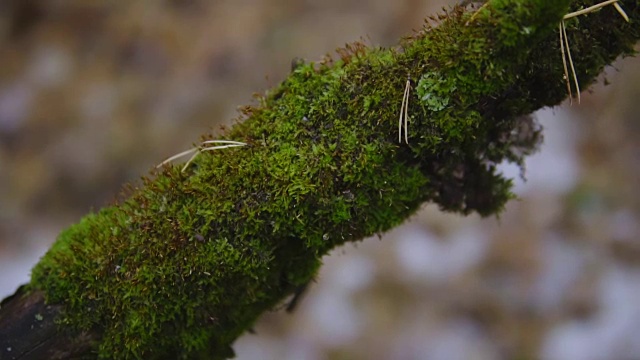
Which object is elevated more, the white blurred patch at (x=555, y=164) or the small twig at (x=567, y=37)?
the white blurred patch at (x=555, y=164)

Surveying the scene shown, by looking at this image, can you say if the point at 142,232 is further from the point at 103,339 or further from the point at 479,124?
the point at 479,124

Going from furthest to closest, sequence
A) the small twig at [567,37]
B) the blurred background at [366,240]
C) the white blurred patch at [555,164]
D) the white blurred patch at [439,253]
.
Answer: the white blurred patch at [555,164]
the white blurred patch at [439,253]
the blurred background at [366,240]
the small twig at [567,37]

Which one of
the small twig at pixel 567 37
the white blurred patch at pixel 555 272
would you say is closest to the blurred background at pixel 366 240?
the white blurred patch at pixel 555 272

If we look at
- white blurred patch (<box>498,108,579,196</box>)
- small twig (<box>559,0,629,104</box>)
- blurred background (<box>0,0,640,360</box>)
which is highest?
white blurred patch (<box>498,108,579,196</box>)

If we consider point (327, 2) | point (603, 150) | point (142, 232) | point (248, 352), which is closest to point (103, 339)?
point (142, 232)

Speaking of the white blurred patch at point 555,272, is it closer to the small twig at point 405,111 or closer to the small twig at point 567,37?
the small twig at point 567,37

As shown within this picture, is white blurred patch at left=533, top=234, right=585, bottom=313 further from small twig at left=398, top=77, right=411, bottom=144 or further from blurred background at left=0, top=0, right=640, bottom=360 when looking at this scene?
small twig at left=398, top=77, right=411, bottom=144

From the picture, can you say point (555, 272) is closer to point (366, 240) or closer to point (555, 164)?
point (555, 164)

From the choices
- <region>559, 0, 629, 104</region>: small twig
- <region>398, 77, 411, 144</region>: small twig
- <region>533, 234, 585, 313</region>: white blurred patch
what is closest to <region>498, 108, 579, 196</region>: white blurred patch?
<region>533, 234, 585, 313</region>: white blurred patch
